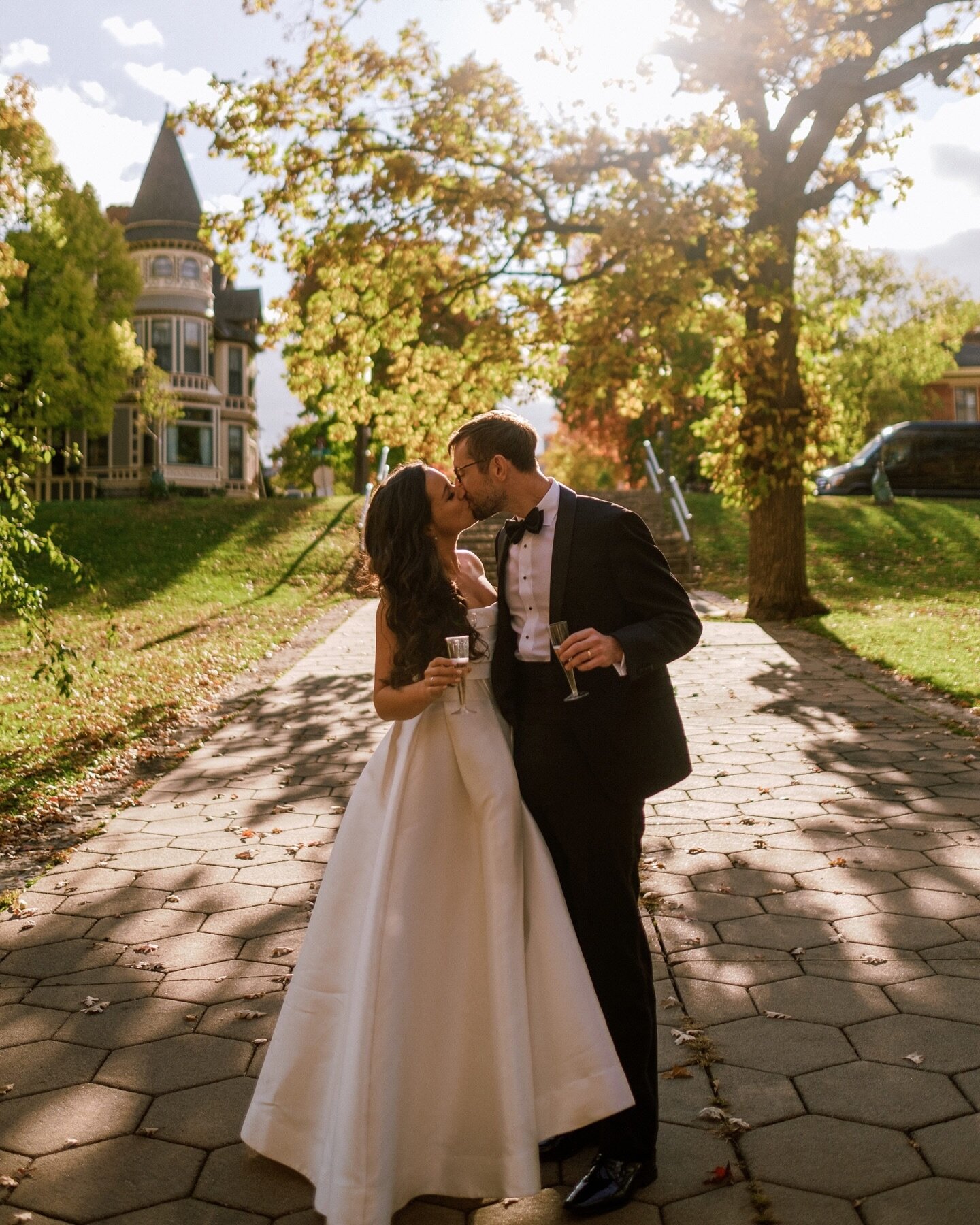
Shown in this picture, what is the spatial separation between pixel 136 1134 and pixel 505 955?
134 cm

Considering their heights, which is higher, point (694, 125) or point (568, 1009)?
point (694, 125)

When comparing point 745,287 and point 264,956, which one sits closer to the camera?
point 264,956

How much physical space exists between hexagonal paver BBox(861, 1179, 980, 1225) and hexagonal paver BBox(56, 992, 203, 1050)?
2.40m

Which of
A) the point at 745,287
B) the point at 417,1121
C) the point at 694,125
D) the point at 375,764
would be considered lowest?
the point at 417,1121

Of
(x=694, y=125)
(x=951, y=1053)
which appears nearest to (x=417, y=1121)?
(x=951, y=1053)

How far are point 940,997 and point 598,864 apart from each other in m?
1.88

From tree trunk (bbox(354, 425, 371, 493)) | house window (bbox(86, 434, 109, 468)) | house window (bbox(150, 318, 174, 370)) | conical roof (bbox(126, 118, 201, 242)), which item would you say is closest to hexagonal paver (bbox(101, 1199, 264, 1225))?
tree trunk (bbox(354, 425, 371, 493))

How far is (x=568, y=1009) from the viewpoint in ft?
9.81

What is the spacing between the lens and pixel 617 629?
3.21 meters

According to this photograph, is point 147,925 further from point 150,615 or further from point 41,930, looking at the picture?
point 150,615

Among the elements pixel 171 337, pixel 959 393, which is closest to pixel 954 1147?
pixel 171 337

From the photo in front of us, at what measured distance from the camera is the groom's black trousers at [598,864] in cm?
315

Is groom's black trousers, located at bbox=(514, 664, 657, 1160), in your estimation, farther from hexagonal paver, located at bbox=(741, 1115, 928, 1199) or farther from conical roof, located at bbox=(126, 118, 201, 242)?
conical roof, located at bbox=(126, 118, 201, 242)

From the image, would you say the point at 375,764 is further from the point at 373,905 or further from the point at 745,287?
the point at 745,287
